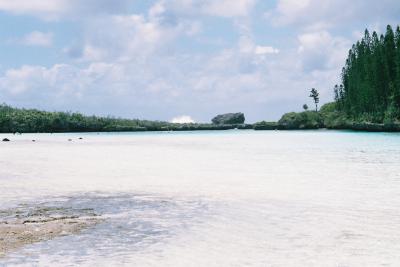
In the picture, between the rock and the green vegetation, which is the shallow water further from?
the rock

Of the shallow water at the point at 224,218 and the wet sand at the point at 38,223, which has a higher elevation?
the wet sand at the point at 38,223

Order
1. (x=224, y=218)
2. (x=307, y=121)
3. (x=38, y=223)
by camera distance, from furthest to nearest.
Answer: (x=307, y=121), (x=224, y=218), (x=38, y=223)

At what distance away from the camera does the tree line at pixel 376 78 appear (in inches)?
4417

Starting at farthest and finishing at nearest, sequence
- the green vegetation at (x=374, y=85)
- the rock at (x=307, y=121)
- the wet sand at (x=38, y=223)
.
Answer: the rock at (x=307, y=121)
the green vegetation at (x=374, y=85)
the wet sand at (x=38, y=223)

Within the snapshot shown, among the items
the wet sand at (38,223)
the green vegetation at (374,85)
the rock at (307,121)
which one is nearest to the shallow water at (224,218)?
the wet sand at (38,223)

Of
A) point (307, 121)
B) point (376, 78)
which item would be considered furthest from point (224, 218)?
point (307, 121)

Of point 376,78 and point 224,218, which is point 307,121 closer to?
point 376,78

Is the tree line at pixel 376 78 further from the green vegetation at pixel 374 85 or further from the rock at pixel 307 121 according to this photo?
the rock at pixel 307 121

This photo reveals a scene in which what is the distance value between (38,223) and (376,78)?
393 feet

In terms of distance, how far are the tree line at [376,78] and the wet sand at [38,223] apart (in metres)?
106

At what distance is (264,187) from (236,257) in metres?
13.1

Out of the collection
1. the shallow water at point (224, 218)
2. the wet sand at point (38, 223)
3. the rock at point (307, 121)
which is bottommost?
the shallow water at point (224, 218)

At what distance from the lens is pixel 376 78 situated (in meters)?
121

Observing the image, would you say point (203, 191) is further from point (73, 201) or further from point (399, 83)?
point (399, 83)
